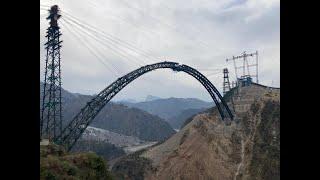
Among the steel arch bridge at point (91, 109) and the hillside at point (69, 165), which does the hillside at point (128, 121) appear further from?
Result: the hillside at point (69, 165)

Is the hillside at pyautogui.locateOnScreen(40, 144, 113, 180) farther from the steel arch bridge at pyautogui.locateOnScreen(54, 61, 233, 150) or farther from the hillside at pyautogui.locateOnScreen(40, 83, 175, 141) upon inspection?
the hillside at pyautogui.locateOnScreen(40, 83, 175, 141)

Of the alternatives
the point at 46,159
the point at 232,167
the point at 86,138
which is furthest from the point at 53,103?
the point at 86,138

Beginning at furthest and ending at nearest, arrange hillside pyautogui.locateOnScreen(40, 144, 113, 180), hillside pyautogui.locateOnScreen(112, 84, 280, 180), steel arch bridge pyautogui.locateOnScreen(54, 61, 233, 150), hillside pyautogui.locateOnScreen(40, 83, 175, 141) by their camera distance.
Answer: hillside pyautogui.locateOnScreen(40, 83, 175, 141), hillside pyautogui.locateOnScreen(112, 84, 280, 180), steel arch bridge pyautogui.locateOnScreen(54, 61, 233, 150), hillside pyautogui.locateOnScreen(40, 144, 113, 180)

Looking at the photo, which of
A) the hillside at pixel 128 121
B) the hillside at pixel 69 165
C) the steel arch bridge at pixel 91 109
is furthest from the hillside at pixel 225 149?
the hillside at pixel 128 121

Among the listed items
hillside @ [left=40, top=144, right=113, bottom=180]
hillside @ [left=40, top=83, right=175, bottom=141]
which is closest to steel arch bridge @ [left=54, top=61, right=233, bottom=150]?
hillside @ [left=40, top=144, right=113, bottom=180]
